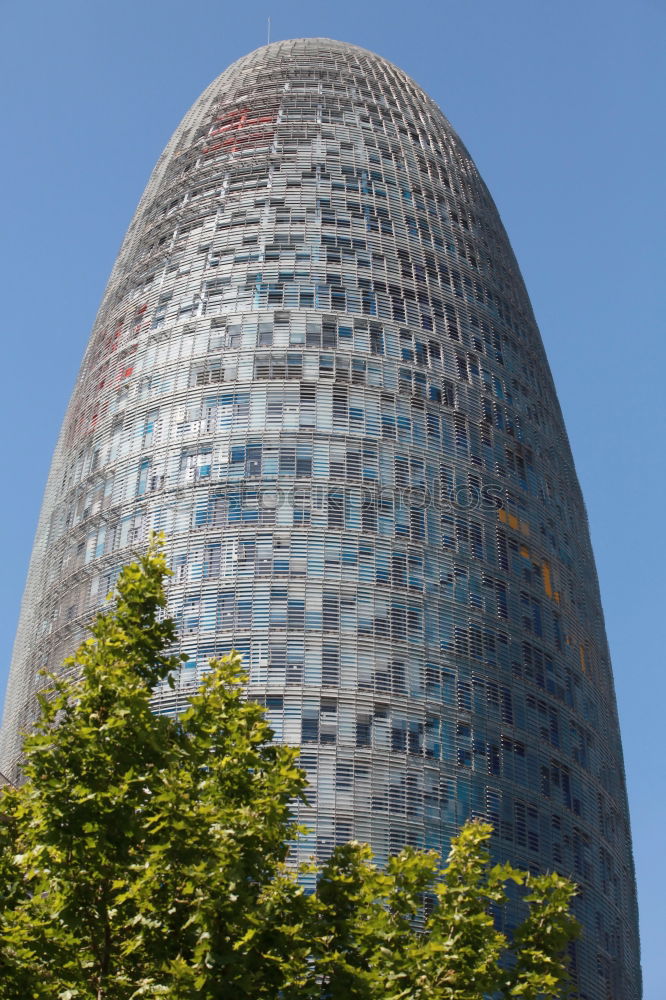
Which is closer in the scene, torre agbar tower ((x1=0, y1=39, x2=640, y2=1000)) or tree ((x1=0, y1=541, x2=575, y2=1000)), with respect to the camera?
tree ((x1=0, y1=541, x2=575, y2=1000))

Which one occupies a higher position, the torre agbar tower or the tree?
the torre agbar tower


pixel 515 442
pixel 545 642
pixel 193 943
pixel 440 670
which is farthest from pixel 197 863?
pixel 515 442

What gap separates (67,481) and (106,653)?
2559 inches

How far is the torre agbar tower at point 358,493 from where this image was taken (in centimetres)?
7856

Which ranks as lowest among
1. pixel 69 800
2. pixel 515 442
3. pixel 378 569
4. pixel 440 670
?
pixel 69 800

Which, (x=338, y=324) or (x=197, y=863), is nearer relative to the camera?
(x=197, y=863)

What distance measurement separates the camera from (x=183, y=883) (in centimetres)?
2898

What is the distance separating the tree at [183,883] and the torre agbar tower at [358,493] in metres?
40.5

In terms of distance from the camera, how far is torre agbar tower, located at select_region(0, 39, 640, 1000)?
7856 centimetres

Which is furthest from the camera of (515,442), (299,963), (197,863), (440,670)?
(515,442)

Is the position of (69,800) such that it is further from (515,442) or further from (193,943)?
(515,442)

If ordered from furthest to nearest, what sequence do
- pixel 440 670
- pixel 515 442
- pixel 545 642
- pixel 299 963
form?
pixel 515 442, pixel 545 642, pixel 440 670, pixel 299 963

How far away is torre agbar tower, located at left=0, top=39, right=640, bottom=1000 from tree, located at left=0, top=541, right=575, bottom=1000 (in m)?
40.5

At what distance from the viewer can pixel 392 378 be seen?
293 ft
